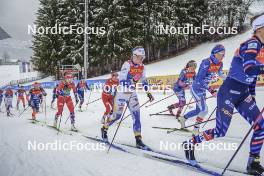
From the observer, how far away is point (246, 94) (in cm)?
471

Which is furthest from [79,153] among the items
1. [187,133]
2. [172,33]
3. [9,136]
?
[172,33]

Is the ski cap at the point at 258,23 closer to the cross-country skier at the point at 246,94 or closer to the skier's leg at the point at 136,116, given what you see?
the cross-country skier at the point at 246,94

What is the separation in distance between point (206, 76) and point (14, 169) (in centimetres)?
517

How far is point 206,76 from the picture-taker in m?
7.91

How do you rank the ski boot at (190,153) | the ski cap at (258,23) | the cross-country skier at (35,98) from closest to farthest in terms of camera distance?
the ski cap at (258,23), the ski boot at (190,153), the cross-country skier at (35,98)

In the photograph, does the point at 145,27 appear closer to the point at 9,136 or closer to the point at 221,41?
the point at 221,41

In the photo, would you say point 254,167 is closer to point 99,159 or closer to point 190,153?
point 190,153

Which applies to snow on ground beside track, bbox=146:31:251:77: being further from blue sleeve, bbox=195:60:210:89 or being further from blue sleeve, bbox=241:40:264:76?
blue sleeve, bbox=241:40:264:76

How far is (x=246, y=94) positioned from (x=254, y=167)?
3.81 ft

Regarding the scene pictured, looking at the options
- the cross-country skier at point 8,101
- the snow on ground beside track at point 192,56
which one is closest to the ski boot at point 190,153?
the cross-country skier at point 8,101

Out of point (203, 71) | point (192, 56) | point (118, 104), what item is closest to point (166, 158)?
point (118, 104)

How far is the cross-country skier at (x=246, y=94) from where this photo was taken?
4.30 meters

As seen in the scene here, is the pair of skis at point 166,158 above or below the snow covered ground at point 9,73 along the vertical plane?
below

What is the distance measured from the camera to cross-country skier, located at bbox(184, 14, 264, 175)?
430 centimetres
